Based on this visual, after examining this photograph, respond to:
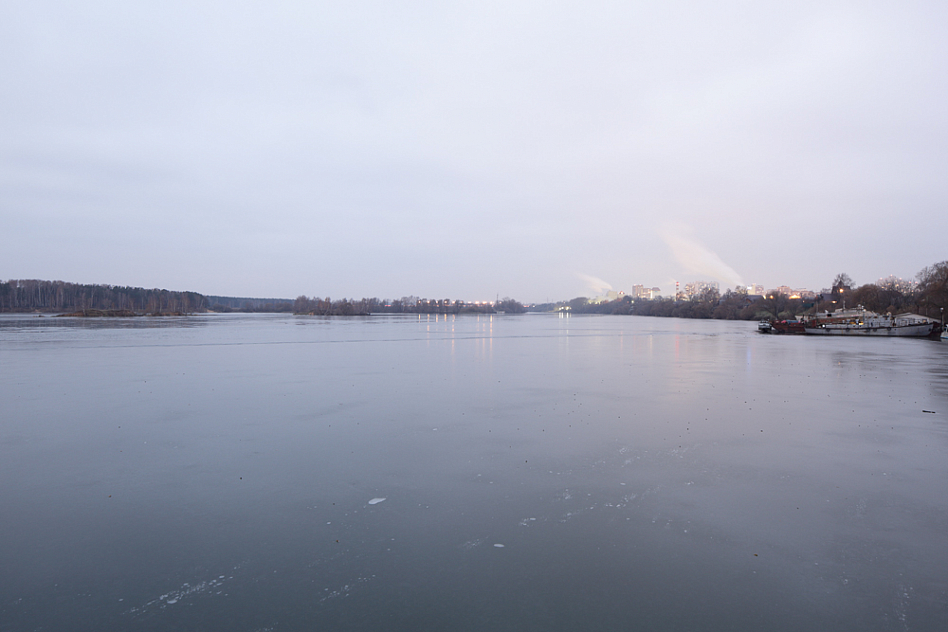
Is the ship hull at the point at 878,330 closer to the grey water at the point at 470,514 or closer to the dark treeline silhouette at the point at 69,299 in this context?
the grey water at the point at 470,514

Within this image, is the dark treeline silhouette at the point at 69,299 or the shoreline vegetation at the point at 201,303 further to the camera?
the dark treeline silhouette at the point at 69,299

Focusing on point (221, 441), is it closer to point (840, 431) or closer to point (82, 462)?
point (82, 462)

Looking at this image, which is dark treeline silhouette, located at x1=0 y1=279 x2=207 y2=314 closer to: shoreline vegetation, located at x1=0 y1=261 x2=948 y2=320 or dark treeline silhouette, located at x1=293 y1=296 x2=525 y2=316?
shoreline vegetation, located at x1=0 y1=261 x2=948 y2=320

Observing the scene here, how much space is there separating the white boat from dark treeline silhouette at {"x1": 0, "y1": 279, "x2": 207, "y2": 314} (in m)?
109

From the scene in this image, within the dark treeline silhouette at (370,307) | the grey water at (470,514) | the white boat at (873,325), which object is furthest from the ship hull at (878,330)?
the dark treeline silhouette at (370,307)

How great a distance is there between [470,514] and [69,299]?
5474 inches

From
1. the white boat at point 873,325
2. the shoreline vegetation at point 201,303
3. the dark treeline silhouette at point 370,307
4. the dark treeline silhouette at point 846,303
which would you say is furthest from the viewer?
the dark treeline silhouette at point 370,307

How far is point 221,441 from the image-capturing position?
7.52 meters

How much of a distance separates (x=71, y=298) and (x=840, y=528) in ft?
466

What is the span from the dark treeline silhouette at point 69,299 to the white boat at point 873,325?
10873cm

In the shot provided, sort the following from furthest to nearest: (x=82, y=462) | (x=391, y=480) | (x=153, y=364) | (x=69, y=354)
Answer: (x=69, y=354), (x=153, y=364), (x=82, y=462), (x=391, y=480)

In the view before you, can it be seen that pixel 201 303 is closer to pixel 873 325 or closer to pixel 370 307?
pixel 370 307

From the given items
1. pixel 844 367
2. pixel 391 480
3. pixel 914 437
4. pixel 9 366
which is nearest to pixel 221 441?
pixel 391 480

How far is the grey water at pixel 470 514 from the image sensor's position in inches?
132
